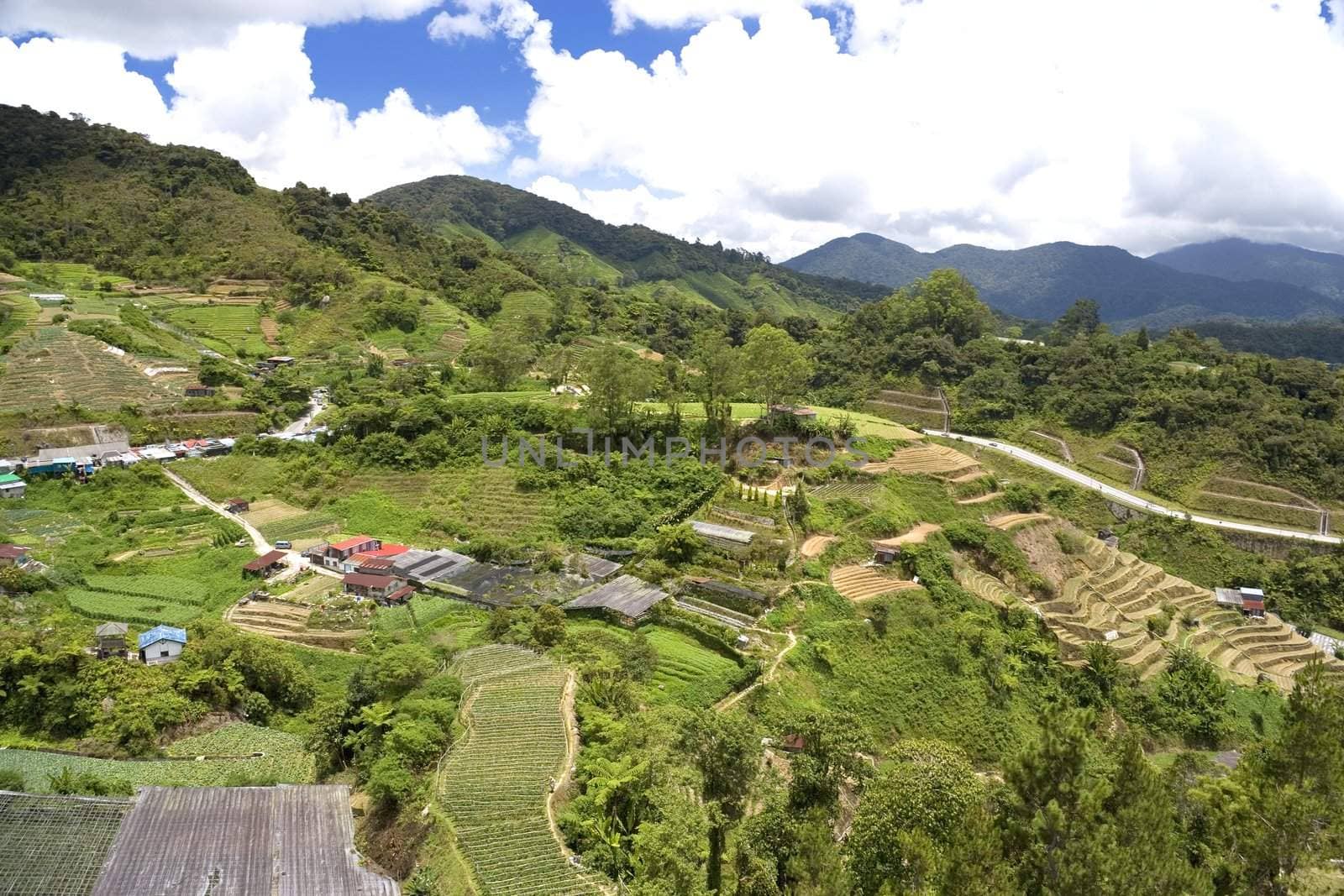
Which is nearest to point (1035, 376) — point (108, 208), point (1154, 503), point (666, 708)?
point (1154, 503)

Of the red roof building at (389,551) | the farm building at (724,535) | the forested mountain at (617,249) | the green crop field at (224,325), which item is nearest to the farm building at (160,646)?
the red roof building at (389,551)

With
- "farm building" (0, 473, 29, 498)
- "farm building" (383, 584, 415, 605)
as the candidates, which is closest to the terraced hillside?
"farm building" (383, 584, 415, 605)

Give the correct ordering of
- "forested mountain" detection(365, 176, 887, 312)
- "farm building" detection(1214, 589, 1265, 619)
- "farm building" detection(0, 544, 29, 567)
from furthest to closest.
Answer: "forested mountain" detection(365, 176, 887, 312) → "farm building" detection(1214, 589, 1265, 619) → "farm building" detection(0, 544, 29, 567)

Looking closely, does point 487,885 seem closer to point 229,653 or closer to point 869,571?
point 229,653

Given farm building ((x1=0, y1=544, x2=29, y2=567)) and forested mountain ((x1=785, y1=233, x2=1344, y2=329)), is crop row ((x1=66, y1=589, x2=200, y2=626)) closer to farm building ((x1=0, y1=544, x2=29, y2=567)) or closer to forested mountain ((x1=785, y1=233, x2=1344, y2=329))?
farm building ((x1=0, y1=544, x2=29, y2=567))

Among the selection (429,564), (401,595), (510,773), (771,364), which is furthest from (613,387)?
(510,773)
